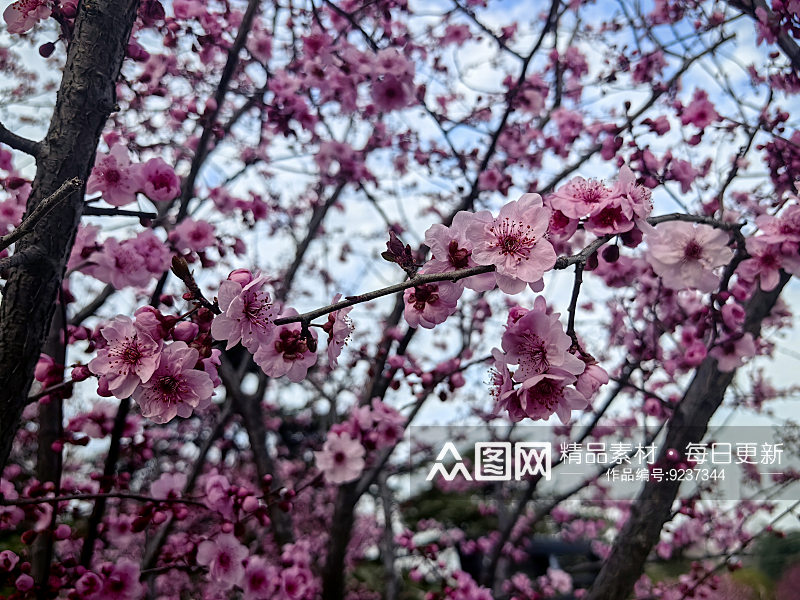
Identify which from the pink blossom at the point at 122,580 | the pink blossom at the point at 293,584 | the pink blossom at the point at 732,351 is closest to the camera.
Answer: the pink blossom at the point at 122,580

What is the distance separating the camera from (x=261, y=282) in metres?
1.24

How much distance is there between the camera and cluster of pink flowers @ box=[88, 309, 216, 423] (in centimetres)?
124

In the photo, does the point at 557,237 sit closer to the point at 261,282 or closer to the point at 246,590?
the point at 261,282

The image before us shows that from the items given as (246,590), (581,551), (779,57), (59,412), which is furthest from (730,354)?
(581,551)

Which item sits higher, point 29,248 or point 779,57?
point 779,57

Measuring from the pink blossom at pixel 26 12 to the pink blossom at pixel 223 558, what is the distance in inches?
72.7

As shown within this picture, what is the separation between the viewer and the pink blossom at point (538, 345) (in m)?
1.20

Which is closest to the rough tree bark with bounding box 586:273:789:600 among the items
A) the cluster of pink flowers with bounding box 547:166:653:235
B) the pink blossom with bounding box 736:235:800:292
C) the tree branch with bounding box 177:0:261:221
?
the pink blossom with bounding box 736:235:800:292

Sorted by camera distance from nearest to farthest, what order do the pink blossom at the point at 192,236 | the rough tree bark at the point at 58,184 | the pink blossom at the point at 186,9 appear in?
the rough tree bark at the point at 58,184 < the pink blossom at the point at 192,236 < the pink blossom at the point at 186,9

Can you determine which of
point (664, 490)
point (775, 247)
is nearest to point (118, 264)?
point (775, 247)

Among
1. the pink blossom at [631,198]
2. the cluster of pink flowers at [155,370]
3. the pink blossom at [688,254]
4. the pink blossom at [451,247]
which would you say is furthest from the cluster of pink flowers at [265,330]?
the pink blossom at [688,254]

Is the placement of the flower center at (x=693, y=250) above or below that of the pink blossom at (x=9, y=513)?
above

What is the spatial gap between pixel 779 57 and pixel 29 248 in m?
2.96

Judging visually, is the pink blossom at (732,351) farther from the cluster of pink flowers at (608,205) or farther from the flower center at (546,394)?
the flower center at (546,394)
